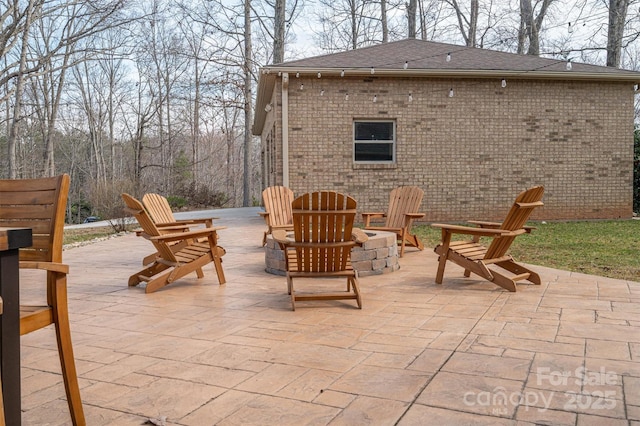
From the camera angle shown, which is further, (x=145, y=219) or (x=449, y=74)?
(x=449, y=74)

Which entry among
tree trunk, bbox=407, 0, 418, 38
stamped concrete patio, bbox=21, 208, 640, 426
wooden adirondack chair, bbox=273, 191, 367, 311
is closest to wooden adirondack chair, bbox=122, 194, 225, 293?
stamped concrete patio, bbox=21, 208, 640, 426

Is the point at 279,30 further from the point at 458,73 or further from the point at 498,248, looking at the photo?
A: the point at 498,248

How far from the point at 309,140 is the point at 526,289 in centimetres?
794

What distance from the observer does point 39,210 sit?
234cm

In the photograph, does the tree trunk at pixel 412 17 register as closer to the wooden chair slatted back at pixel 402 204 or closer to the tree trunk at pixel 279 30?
the tree trunk at pixel 279 30

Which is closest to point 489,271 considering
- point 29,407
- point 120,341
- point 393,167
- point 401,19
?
point 120,341

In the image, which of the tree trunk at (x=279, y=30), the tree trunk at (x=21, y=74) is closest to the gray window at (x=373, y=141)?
the tree trunk at (x=21, y=74)

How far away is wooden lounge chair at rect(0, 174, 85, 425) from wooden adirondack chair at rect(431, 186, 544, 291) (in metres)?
3.76

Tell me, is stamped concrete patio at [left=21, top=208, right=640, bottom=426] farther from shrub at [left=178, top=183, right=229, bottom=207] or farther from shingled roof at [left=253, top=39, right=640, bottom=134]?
shrub at [left=178, top=183, right=229, bottom=207]

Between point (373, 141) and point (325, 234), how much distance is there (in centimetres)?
847

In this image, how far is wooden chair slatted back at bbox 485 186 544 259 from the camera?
507 centimetres

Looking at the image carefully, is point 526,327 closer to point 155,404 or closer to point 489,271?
point 489,271

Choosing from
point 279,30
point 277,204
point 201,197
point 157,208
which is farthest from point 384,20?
point 157,208

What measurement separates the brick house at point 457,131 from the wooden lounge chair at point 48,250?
32.7ft
